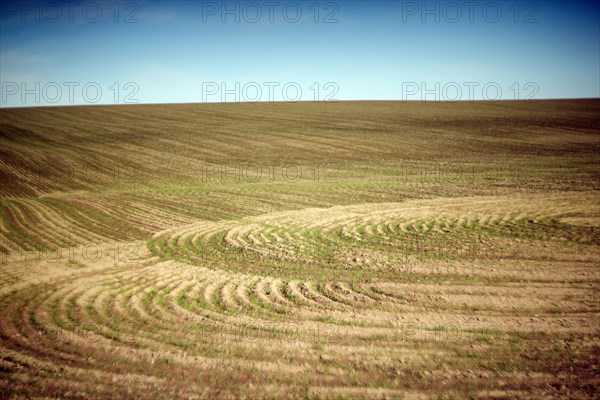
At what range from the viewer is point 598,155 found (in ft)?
79.0

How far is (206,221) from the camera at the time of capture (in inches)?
488

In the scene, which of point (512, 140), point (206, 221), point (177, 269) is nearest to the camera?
point (177, 269)

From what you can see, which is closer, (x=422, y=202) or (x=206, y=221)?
(x=206, y=221)

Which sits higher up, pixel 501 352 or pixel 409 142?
pixel 409 142

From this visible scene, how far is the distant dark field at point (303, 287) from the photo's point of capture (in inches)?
181

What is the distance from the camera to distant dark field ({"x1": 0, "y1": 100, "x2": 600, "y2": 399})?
4.59 metres

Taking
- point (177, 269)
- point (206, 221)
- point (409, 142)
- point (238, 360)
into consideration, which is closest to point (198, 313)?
point (238, 360)

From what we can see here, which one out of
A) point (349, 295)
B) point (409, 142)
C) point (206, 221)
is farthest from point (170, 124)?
point (349, 295)

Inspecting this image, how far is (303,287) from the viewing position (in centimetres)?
713

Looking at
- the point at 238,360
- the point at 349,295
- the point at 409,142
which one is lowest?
the point at 238,360

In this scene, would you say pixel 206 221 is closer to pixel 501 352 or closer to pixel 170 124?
pixel 501 352

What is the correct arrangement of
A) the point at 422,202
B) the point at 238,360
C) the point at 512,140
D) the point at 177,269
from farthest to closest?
the point at 512,140 < the point at 422,202 < the point at 177,269 < the point at 238,360

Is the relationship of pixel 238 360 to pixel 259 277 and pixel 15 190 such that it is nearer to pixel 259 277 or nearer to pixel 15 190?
pixel 259 277

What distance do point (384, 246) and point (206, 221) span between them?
675 cm
